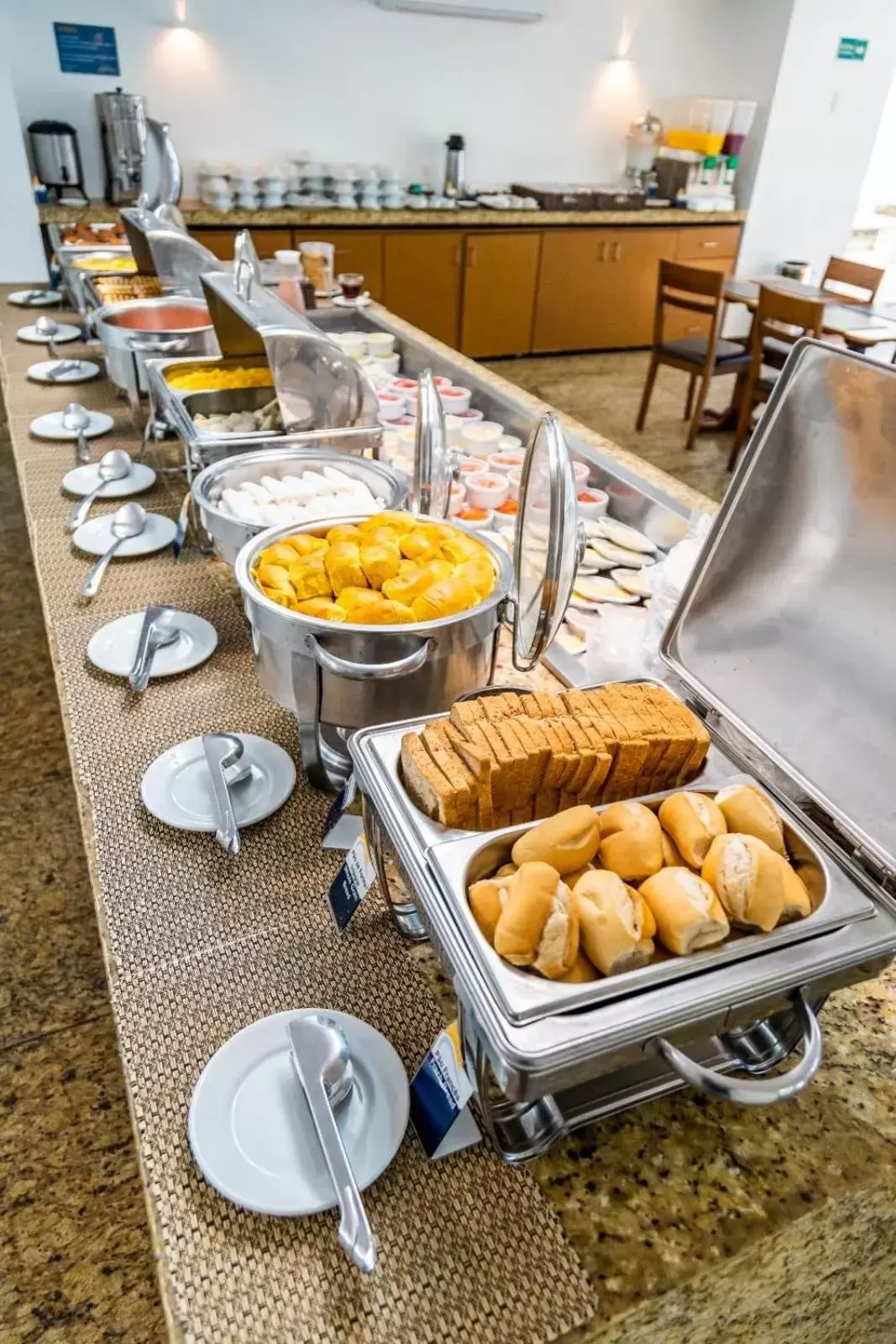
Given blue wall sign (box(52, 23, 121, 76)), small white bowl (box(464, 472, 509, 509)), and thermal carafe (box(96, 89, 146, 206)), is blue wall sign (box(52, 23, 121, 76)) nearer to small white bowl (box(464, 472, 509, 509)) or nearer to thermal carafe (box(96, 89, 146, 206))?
thermal carafe (box(96, 89, 146, 206))

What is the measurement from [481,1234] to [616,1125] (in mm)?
137

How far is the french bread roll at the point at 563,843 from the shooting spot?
0.62 meters

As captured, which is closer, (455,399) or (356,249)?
(455,399)

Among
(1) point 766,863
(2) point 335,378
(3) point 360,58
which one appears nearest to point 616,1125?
(1) point 766,863

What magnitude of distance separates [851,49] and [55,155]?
15.4 ft

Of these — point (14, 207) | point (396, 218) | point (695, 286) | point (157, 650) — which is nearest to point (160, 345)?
point (157, 650)

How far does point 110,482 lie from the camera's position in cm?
170

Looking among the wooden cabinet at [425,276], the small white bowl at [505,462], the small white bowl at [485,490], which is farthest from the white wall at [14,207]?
the small white bowl at [485,490]

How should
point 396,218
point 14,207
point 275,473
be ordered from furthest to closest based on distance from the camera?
1. point 396,218
2. point 14,207
3. point 275,473

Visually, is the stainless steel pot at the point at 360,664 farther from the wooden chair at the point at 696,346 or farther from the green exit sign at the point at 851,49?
the green exit sign at the point at 851,49

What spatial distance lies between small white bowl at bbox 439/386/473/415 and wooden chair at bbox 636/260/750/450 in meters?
2.18

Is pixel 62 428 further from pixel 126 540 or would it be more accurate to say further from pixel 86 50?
pixel 86 50

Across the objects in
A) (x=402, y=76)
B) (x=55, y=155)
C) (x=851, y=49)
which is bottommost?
(x=55, y=155)

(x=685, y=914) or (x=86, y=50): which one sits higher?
(x=86, y=50)
